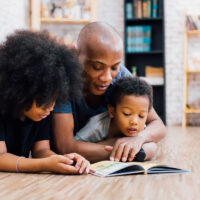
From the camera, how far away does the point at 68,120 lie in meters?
1.64

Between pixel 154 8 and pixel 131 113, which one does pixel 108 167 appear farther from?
pixel 154 8

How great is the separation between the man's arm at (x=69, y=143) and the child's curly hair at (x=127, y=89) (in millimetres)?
273

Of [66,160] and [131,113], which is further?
[131,113]

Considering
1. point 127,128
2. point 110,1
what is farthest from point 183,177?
point 110,1

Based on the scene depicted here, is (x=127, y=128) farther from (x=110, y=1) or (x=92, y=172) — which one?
(x=110, y=1)

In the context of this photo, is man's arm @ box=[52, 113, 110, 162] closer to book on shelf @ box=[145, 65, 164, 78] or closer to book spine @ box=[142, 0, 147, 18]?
book on shelf @ box=[145, 65, 164, 78]

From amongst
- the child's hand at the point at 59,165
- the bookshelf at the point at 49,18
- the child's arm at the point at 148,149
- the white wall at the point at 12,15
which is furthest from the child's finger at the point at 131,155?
the bookshelf at the point at 49,18

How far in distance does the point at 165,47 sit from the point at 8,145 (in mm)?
4078

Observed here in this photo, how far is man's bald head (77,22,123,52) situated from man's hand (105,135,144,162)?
448mm

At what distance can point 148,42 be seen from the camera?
4906 mm

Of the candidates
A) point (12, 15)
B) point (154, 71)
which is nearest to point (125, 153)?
point (12, 15)

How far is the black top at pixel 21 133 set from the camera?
1444 millimetres

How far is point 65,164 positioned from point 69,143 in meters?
0.34

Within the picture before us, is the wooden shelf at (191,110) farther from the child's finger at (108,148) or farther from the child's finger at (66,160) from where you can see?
the child's finger at (66,160)
